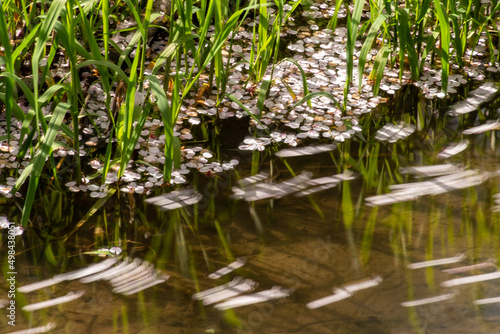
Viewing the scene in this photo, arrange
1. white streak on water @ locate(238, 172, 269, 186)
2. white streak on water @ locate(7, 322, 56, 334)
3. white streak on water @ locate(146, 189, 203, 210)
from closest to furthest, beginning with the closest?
white streak on water @ locate(7, 322, 56, 334), white streak on water @ locate(146, 189, 203, 210), white streak on water @ locate(238, 172, 269, 186)

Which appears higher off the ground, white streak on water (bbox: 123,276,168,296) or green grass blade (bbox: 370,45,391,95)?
green grass blade (bbox: 370,45,391,95)

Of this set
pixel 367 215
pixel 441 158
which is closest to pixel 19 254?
pixel 367 215

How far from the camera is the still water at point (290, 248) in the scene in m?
1.47

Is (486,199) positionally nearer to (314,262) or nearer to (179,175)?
(314,262)

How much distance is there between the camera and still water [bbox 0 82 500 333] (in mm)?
1473

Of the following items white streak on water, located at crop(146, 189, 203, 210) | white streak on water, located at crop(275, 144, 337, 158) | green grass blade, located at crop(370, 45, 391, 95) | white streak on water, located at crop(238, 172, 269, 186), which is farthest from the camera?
green grass blade, located at crop(370, 45, 391, 95)

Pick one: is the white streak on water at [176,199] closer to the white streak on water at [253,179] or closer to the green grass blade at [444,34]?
the white streak on water at [253,179]

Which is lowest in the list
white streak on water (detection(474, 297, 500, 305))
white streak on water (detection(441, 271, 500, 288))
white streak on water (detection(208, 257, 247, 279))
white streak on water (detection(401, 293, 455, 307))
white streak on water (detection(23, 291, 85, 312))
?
white streak on water (detection(474, 297, 500, 305))

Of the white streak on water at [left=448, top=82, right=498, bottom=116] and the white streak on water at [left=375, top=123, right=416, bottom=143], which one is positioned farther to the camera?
the white streak on water at [left=448, top=82, right=498, bottom=116]

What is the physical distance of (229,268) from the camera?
5.36 ft

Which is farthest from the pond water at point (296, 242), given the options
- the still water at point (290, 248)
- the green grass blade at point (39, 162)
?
the green grass blade at point (39, 162)

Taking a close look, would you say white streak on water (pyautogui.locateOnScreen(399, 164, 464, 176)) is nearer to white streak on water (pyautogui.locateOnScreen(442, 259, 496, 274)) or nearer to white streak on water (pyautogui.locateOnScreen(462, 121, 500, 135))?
white streak on water (pyautogui.locateOnScreen(462, 121, 500, 135))

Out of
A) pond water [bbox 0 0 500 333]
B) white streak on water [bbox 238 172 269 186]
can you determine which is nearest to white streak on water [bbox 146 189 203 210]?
pond water [bbox 0 0 500 333]

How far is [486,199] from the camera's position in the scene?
1.93 m
